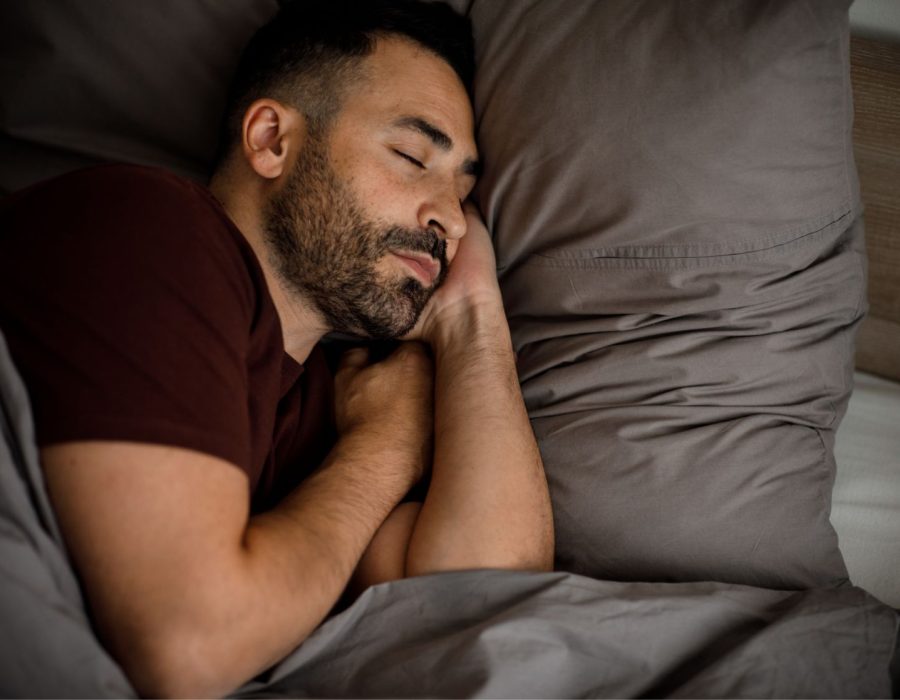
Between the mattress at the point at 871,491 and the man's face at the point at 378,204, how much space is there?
0.79 m

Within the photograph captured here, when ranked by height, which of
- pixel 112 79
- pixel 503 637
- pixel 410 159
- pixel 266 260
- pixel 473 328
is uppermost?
pixel 112 79

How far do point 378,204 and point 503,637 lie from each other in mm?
658

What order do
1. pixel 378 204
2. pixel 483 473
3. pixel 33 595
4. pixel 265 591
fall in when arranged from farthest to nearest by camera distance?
pixel 378 204
pixel 483 473
pixel 265 591
pixel 33 595

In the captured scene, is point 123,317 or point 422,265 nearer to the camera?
point 123,317

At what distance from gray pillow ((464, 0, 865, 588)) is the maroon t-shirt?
487 millimetres

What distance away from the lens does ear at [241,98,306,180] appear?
1233 millimetres

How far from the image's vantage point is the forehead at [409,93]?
1.24 meters

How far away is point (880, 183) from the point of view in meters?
1.38

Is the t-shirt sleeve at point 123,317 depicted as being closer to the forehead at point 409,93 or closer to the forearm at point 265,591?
the forearm at point 265,591

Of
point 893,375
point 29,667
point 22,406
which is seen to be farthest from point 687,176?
point 29,667

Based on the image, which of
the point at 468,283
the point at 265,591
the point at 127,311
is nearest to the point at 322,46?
the point at 468,283

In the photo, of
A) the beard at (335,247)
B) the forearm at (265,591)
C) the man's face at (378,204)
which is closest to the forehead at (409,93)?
the man's face at (378,204)

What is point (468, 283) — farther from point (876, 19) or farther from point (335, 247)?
point (876, 19)

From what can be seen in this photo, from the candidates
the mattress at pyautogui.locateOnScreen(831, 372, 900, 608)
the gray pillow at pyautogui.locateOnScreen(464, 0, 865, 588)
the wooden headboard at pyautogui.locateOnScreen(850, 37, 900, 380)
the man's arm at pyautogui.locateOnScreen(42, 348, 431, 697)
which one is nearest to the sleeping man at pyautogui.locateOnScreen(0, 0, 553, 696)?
the man's arm at pyautogui.locateOnScreen(42, 348, 431, 697)
